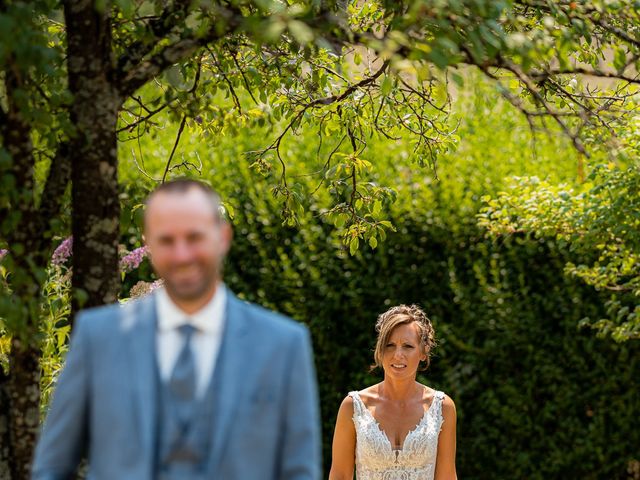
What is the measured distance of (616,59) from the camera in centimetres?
340

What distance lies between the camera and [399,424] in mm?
5453

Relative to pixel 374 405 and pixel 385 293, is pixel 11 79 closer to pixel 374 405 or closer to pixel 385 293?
pixel 374 405

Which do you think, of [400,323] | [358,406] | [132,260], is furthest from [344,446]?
[132,260]

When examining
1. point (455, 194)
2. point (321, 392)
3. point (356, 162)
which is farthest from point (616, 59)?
point (321, 392)

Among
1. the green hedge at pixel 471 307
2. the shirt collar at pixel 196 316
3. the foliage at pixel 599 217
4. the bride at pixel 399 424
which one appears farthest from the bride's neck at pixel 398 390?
the shirt collar at pixel 196 316

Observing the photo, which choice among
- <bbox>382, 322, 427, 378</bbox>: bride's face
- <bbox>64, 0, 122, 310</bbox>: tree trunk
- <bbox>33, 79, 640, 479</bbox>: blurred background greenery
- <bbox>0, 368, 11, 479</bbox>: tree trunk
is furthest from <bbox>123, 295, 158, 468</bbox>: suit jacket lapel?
<bbox>33, 79, 640, 479</bbox>: blurred background greenery

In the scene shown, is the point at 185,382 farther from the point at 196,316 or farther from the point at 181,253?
the point at 181,253

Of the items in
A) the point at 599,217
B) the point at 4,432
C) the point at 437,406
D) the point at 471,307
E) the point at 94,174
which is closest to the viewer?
the point at 94,174

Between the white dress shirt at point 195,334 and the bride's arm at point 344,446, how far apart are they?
124 inches

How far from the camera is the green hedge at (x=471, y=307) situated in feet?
25.3

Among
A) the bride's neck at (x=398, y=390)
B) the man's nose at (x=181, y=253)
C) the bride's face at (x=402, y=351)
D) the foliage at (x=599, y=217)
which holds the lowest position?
the man's nose at (x=181, y=253)

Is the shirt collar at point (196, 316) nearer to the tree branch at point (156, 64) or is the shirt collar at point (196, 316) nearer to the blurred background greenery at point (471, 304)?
the tree branch at point (156, 64)

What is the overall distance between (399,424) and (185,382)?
3244mm

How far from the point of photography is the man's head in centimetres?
230
